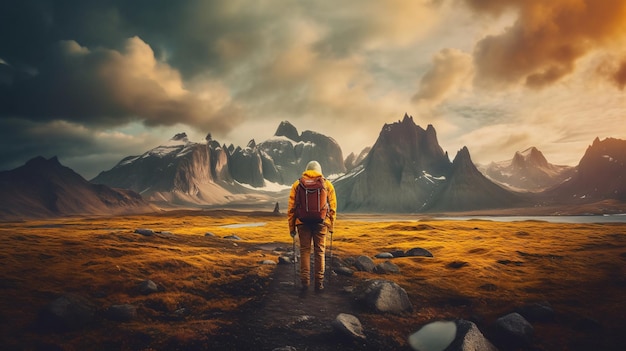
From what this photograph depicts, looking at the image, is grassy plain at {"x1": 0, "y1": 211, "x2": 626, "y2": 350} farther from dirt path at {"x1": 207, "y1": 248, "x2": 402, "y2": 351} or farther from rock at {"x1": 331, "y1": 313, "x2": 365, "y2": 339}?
rock at {"x1": 331, "y1": 313, "x2": 365, "y2": 339}

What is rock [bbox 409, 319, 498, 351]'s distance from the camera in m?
9.00

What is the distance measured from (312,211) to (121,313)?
7.66 meters

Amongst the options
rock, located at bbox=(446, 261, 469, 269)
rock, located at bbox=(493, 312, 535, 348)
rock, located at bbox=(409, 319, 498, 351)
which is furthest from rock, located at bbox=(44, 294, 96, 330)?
rock, located at bbox=(446, 261, 469, 269)

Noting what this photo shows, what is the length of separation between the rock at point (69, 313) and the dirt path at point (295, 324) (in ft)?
14.7

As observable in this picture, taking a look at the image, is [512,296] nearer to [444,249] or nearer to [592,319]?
[592,319]

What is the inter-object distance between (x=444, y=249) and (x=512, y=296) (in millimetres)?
21609

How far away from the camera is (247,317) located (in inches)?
458

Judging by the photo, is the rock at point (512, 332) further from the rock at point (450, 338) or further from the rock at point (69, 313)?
the rock at point (69, 313)

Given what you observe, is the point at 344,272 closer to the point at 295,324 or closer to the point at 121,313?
the point at 295,324

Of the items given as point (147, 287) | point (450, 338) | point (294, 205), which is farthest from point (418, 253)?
point (147, 287)

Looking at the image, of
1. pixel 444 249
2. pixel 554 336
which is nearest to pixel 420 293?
pixel 554 336

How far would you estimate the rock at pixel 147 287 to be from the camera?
1379 centimetres

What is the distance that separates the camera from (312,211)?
43.7 feet

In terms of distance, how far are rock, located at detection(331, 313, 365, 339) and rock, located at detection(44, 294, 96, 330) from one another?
7940 mm
